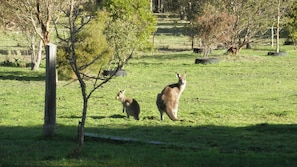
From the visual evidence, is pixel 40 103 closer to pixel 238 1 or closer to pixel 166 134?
pixel 166 134

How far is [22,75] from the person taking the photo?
30.7 m

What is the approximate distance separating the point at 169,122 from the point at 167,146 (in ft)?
14.2

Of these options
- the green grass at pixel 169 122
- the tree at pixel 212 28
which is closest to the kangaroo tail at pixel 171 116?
the green grass at pixel 169 122

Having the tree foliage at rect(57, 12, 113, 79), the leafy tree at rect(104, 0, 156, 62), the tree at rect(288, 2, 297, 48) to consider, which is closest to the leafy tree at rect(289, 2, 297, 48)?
the tree at rect(288, 2, 297, 48)

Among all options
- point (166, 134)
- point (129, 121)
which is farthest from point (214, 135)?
point (129, 121)

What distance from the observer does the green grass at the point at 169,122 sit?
374 inches

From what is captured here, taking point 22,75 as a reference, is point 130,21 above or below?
above

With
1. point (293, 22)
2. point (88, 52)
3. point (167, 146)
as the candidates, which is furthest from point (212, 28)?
point (167, 146)

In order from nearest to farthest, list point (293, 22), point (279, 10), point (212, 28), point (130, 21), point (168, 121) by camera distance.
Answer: point (168, 121), point (130, 21), point (212, 28), point (279, 10), point (293, 22)

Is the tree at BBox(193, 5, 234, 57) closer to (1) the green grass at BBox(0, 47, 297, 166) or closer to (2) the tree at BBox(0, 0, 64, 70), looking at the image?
(1) the green grass at BBox(0, 47, 297, 166)

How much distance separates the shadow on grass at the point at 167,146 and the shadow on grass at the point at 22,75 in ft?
49.3

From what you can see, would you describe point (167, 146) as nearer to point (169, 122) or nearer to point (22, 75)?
point (169, 122)

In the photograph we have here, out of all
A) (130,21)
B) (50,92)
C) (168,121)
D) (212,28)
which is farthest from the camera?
(212,28)

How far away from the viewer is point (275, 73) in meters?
30.4
